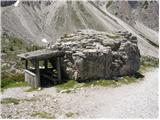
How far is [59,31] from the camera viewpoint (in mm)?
141500

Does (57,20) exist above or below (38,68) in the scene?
below

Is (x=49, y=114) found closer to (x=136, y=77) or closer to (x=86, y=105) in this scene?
(x=86, y=105)

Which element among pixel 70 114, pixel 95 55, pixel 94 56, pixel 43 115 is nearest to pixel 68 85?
pixel 94 56

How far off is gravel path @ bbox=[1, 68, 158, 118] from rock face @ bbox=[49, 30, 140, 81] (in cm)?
393

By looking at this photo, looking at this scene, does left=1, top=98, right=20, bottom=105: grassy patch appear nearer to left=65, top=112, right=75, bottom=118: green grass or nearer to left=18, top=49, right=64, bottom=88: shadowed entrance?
left=65, top=112, right=75, bottom=118: green grass

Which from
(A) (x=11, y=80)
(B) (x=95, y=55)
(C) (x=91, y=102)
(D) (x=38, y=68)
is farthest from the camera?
(A) (x=11, y=80)

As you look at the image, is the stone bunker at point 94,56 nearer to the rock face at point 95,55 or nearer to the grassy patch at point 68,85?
the rock face at point 95,55

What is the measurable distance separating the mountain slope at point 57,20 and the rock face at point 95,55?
61.3m

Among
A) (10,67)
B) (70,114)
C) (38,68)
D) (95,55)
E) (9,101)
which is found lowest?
(10,67)

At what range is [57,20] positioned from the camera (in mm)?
150500

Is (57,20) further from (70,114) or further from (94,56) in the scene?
(70,114)

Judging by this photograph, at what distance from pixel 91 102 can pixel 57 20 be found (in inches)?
4411

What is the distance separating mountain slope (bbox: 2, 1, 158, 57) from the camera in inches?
4879

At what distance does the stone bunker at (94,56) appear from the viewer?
1973 inches
